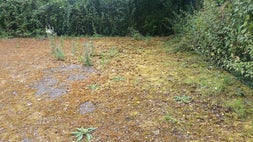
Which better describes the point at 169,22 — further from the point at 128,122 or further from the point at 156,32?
the point at 128,122

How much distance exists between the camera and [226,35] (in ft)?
10.7

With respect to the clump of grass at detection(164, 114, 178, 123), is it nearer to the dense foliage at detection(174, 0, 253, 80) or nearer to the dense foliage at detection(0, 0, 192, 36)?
the dense foliage at detection(174, 0, 253, 80)

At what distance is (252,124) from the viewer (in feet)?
7.60

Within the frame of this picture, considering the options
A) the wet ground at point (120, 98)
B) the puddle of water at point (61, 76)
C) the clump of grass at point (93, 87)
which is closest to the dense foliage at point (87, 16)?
the wet ground at point (120, 98)

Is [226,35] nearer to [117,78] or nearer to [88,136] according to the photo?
[117,78]

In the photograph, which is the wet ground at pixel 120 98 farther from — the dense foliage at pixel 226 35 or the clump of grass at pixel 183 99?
the dense foliage at pixel 226 35

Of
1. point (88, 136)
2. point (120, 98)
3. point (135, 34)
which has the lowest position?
point (88, 136)

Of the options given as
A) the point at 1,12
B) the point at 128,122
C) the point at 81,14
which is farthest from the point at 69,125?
the point at 1,12

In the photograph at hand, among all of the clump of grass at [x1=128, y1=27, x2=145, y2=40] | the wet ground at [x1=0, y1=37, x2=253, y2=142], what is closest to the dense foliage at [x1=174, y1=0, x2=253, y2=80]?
the wet ground at [x1=0, y1=37, x2=253, y2=142]

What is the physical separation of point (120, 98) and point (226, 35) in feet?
5.23

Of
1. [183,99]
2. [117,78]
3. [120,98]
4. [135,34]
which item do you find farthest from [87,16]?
[183,99]

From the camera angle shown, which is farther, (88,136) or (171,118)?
(171,118)

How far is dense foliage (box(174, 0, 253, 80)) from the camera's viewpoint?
99.2 inches

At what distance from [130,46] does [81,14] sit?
5.29 feet
